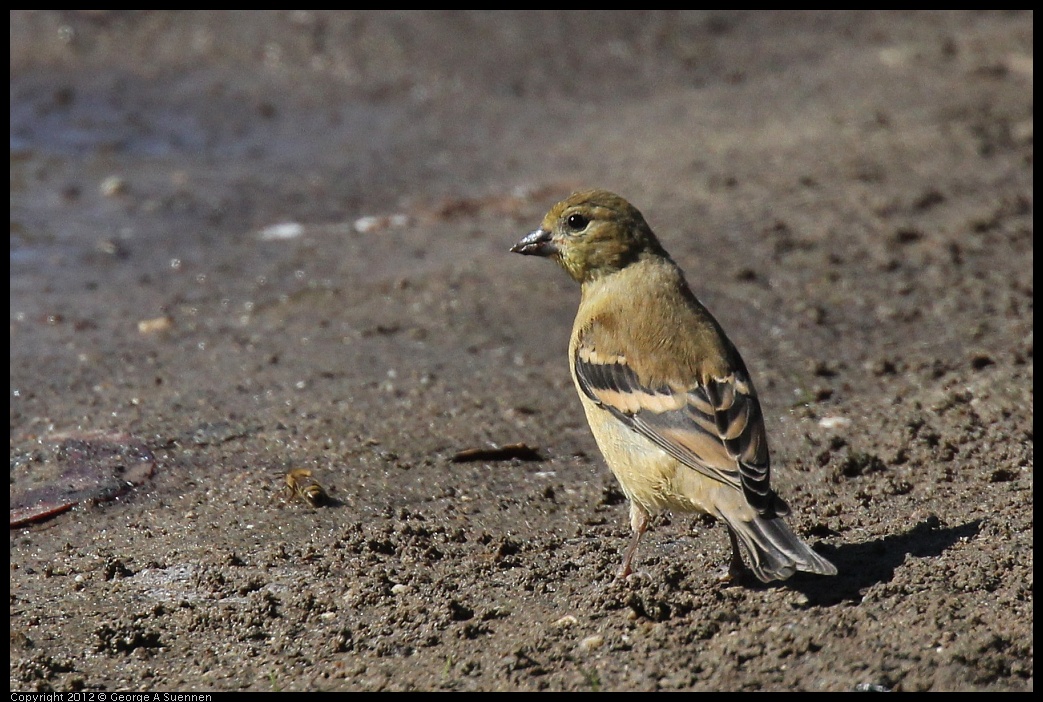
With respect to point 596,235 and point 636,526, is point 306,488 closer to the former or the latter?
point 636,526

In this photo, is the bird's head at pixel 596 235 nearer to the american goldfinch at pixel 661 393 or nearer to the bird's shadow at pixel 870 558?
the american goldfinch at pixel 661 393

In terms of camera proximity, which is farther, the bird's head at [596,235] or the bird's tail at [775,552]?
the bird's head at [596,235]

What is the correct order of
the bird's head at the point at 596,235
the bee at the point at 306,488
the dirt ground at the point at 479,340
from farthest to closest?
the bird's head at the point at 596,235 < the bee at the point at 306,488 < the dirt ground at the point at 479,340

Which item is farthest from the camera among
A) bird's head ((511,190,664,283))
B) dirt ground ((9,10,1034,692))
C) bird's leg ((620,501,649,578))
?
bird's head ((511,190,664,283))

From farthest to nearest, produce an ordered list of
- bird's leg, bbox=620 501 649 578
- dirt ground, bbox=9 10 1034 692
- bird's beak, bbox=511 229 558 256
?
1. bird's beak, bbox=511 229 558 256
2. bird's leg, bbox=620 501 649 578
3. dirt ground, bbox=9 10 1034 692

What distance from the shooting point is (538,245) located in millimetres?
5699

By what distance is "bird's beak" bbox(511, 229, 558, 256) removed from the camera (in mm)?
5680

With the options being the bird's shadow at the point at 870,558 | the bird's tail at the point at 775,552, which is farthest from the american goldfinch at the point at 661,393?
the bird's shadow at the point at 870,558

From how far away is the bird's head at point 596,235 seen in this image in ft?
18.1

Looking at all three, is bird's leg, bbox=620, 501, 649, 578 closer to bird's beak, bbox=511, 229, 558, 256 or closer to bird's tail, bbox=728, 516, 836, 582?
bird's tail, bbox=728, 516, 836, 582

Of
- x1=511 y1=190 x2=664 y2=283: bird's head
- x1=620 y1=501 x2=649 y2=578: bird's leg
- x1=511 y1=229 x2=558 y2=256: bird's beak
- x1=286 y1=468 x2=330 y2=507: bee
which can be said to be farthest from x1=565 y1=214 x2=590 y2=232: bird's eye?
x1=286 y1=468 x2=330 y2=507: bee

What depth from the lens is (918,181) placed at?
8.97 meters

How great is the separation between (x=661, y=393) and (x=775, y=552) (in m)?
0.83

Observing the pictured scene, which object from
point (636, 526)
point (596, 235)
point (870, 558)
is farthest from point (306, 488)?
point (870, 558)
